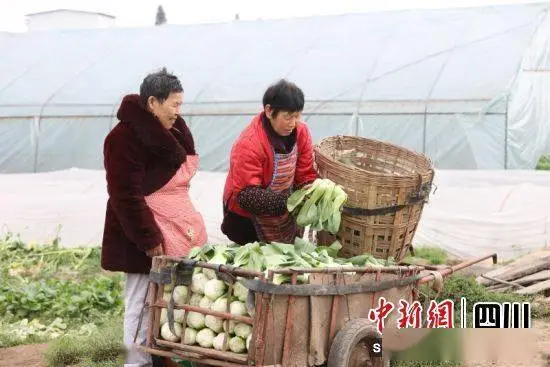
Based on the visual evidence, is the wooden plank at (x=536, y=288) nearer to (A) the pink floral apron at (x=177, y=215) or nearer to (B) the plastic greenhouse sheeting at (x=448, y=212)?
(B) the plastic greenhouse sheeting at (x=448, y=212)

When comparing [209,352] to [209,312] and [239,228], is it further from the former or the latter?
[239,228]

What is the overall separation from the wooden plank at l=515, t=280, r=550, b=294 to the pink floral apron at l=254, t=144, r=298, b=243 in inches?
135

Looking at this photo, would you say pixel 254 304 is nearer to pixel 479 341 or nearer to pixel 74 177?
pixel 479 341

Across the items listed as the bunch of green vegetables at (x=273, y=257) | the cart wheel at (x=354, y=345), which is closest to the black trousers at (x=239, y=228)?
the bunch of green vegetables at (x=273, y=257)

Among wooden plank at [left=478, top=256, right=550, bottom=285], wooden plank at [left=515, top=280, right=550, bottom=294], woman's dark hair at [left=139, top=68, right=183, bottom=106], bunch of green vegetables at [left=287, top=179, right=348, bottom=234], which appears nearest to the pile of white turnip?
bunch of green vegetables at [left=287, top=179, right=348, bottom=234]

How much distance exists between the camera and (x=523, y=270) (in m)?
8.14

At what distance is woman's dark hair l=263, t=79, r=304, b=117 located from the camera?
4.64 meters

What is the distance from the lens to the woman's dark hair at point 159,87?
4457 millimetres

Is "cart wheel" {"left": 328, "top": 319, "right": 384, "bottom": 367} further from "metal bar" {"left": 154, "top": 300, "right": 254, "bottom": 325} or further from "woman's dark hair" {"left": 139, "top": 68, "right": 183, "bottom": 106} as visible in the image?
"woman's dark hair" {"left": 139, "top": 68, "right": 183, "bottom": 106}

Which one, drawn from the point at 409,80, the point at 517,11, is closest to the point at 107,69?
the point at 409,80

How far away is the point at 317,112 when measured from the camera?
43.3ft

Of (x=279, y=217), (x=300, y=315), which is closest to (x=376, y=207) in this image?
(x=279, y=217)

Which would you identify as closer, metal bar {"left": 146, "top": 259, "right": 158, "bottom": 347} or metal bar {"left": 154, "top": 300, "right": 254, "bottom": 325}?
metal bar {"left": 154, "top": 300, "right": 254, "bottom": 325}

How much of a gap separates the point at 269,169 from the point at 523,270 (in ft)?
13.9
